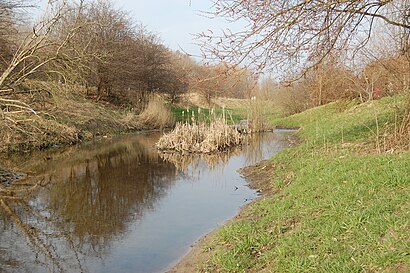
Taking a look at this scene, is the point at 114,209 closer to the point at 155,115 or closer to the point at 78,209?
the point at 78,209

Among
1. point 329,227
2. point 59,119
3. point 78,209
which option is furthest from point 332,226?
point 59,119

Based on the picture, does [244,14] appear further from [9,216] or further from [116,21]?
[116,21]

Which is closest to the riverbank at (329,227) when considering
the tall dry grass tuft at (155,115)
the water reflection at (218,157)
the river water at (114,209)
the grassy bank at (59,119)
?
the river water at (114,209)

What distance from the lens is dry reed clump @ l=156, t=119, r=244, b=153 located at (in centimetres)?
1441

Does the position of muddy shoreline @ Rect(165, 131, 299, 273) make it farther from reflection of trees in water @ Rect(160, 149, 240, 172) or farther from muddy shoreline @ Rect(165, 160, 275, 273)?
reflection of trees in water @ Rect(160, 149, 240, 172)

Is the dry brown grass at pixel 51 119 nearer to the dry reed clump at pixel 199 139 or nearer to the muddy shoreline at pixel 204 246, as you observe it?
the dry reed clump at pixel 199 139

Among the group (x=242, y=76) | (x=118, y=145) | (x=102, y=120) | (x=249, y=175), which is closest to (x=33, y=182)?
(x=249, y=175)

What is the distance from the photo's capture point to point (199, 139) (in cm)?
1500

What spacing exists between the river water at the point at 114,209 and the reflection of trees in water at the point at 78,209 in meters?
0.01

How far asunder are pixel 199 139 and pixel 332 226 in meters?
11.1

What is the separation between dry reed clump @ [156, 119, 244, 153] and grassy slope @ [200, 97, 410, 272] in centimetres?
769

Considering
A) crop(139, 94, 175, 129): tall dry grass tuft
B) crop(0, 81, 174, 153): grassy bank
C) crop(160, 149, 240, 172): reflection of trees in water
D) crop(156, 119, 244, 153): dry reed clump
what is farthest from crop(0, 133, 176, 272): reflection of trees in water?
crop(139, 94, 175, 129): tall dry grass tuft

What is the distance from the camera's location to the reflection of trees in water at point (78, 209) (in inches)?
211

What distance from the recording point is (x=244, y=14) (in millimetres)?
5047
